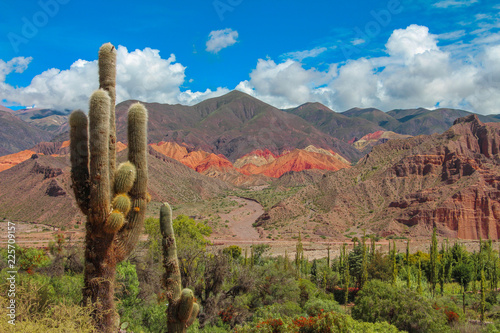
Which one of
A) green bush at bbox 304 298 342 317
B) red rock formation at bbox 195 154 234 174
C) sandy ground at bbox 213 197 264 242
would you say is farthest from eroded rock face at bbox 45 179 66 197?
red rock formation at bbox 195 154 234 174

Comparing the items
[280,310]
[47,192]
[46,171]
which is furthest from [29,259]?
[46,171]

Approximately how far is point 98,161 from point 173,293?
416cm

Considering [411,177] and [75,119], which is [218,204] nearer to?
[411,177]

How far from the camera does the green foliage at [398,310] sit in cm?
1612

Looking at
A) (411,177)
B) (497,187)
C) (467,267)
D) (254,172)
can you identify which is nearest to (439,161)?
(411,177)

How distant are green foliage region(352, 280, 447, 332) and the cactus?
37.2ft

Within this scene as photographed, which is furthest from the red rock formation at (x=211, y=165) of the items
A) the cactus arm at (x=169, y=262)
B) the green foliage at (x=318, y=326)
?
the cactus arm at (x=169, y=262)

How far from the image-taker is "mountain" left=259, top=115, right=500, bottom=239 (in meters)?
55.0

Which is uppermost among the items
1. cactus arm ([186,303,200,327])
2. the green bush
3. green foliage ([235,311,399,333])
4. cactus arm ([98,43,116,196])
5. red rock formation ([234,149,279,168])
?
red rock formation ([234,149,279,168])

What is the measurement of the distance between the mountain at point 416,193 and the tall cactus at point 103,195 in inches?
2060

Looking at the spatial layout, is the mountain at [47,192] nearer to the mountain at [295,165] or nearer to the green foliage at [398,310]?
the green foliage at [398,310]

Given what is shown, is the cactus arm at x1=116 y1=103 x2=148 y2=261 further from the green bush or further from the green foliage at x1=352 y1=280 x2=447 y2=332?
the green foliage at x1=352 y1=280 x2=447 y2=332

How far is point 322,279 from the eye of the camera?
3102 cm

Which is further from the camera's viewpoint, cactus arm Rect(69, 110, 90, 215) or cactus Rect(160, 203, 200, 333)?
cactus Rect(160, 203, 200, 333)
